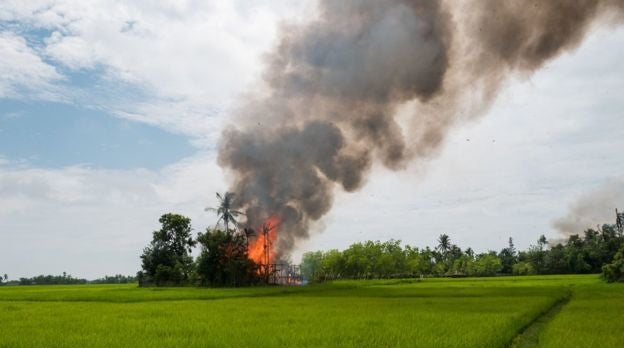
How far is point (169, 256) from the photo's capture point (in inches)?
3194

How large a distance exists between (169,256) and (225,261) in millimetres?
16020

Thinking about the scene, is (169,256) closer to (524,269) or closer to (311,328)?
(311,328)

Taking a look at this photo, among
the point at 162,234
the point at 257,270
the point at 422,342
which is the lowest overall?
the point at 422,342

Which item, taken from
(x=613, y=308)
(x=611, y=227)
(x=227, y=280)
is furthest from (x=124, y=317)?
(x=611, y=227)

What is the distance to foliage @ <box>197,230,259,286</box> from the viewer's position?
68625 mm

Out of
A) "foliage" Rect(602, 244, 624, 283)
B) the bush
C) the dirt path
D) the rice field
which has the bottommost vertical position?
the dirt path

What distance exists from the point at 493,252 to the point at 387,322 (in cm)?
15803

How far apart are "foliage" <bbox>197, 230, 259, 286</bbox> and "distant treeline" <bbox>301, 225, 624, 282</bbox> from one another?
44746 mm

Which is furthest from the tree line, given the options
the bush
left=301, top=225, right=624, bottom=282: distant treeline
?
the bush

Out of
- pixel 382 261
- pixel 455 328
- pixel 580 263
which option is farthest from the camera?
pixel 382 261

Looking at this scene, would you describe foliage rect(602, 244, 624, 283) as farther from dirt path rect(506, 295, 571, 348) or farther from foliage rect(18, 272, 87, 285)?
foliage rect(18, 272, 87, 285)

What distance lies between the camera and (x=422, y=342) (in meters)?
17.5

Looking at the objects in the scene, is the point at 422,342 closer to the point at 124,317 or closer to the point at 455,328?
the point at 455,328

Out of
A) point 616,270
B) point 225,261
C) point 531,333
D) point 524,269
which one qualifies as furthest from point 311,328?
point 524,269
